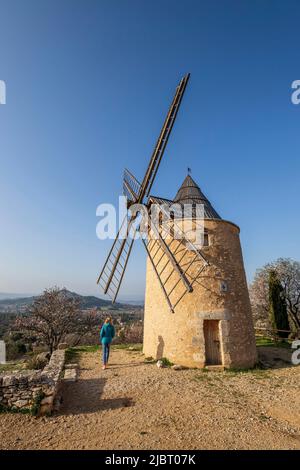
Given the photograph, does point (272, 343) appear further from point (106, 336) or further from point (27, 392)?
point (27, 392)

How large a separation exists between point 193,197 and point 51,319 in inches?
509

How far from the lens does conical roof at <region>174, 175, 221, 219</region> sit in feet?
39.8

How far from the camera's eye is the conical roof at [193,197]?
478 inches

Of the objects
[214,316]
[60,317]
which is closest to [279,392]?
[214,316]

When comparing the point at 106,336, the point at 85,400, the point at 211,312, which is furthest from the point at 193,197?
the point at 85,400

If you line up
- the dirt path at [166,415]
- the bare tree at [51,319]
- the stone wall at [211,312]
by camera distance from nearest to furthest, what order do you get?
the dirt path at [166,415] < the stone wall at [211,312] < the bare tree at [51,319]

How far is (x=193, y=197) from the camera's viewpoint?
12570 millimetres

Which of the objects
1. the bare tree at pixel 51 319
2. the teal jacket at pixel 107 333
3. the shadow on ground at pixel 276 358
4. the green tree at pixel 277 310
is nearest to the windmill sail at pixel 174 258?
the teal jacket at pixel 107 333

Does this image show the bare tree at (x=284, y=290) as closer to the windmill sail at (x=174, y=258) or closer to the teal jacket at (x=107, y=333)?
the windmill sail at (x=174, y=258)

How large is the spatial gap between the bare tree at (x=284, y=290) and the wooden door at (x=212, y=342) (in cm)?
1511

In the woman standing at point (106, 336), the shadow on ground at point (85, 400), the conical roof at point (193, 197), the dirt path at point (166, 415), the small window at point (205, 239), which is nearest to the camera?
the dirt path at point (166, 415)
